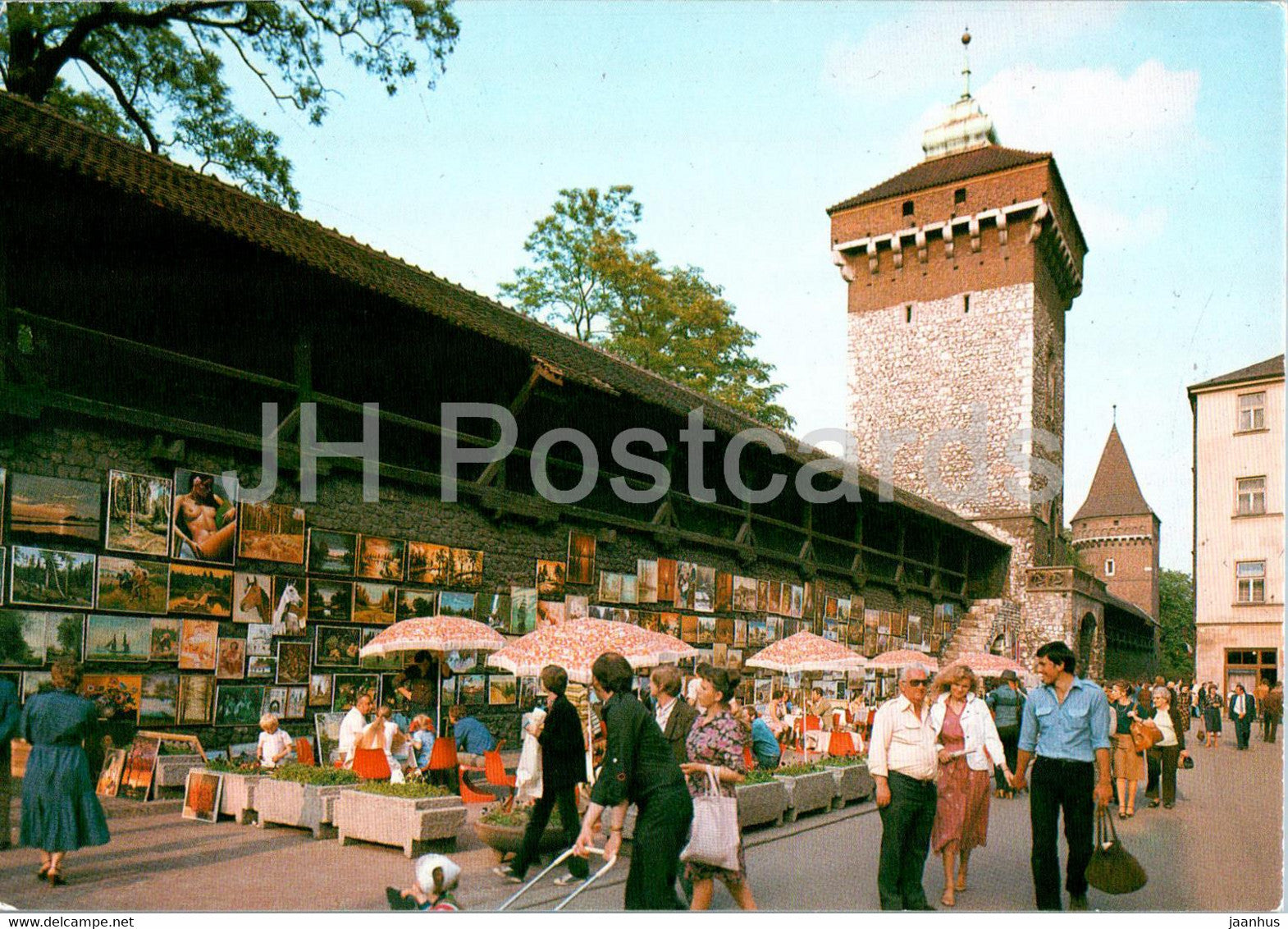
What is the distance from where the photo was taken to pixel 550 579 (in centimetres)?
1540

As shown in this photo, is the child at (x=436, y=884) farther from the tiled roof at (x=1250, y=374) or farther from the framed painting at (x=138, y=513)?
the tiled roof at (x=1250, y=374)

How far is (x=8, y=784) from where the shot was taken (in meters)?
7.48

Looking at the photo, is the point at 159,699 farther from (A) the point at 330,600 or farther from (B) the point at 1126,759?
(B) the point at 1126,759

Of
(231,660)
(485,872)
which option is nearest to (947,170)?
(231,660)

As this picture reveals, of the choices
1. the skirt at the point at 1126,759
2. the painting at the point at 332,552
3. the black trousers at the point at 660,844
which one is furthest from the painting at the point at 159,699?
the skirt at the point at 1126,759

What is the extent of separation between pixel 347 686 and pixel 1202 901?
28.5ft

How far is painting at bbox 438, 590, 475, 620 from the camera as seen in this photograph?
1344 cm

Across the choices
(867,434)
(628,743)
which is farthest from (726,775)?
(867,434)

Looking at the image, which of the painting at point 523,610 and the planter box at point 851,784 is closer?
the planter box at point 851,784

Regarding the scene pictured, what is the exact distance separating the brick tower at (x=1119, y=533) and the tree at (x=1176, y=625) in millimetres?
9322

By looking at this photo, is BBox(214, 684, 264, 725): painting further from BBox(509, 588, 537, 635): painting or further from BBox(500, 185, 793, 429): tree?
BBox(500, 185, 793, 429): tree

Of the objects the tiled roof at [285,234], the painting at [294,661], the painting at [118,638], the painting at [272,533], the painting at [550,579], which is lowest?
the painting at [294,661]

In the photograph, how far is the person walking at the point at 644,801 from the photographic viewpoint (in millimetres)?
5098

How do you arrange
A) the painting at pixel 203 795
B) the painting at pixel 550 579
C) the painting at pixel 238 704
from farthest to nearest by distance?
1. the painting at pixel 550 579
2. the painting at pixel 238 704
3. the painting at pixel 203 795
